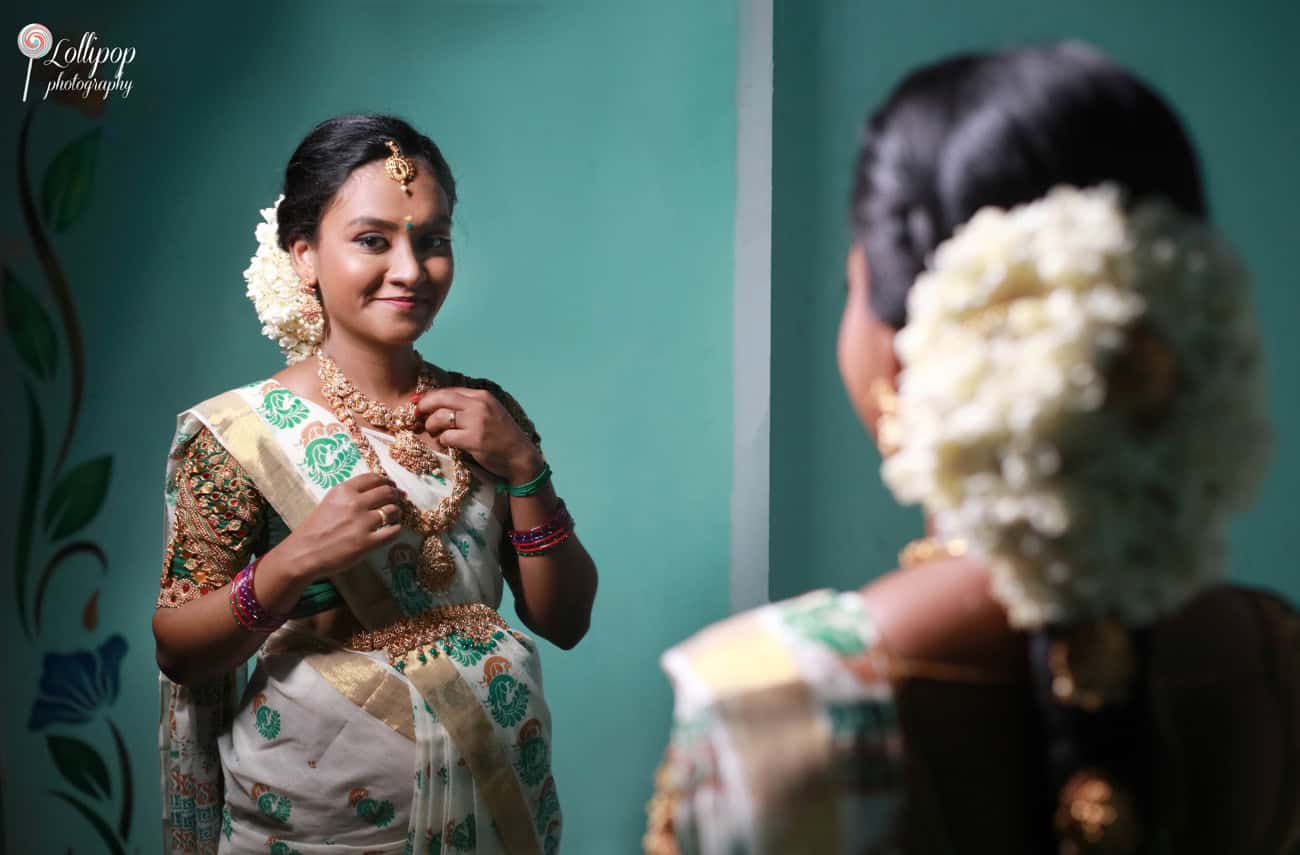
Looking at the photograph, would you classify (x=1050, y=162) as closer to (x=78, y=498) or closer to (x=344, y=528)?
(x=344, y=528)

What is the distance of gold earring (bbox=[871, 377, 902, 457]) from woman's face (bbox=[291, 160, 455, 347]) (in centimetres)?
88

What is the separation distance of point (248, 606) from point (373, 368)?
38 centimetres

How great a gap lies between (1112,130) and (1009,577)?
1.04ft

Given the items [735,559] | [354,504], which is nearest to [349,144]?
[354,504]

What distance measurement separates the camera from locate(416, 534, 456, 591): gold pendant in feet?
5.56

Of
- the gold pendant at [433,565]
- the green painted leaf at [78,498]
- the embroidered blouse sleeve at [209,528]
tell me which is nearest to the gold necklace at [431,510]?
the gold pendant at [433,565]

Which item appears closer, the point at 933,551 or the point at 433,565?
the point at 933,551

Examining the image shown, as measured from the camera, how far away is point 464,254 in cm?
282

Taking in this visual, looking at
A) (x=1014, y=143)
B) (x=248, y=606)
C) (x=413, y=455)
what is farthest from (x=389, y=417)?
(x=1014, y=143)

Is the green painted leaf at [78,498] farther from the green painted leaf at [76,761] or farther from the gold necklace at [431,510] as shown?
the gold necklace at [431,510]

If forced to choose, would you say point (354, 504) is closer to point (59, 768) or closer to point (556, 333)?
point (556, 333)

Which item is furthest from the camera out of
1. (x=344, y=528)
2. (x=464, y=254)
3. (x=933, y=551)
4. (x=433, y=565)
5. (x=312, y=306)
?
(x=464, y=254)

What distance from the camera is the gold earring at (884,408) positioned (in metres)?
0.93

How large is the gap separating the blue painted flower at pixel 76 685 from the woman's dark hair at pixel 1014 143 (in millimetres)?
2410
